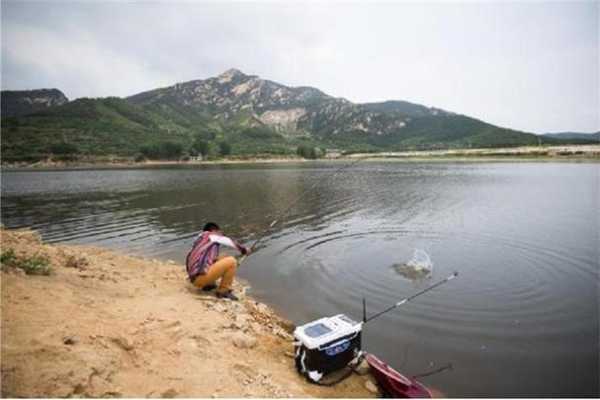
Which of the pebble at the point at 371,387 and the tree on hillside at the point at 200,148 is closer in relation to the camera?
the pebble at the point at 371,387

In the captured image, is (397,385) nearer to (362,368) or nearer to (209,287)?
(362,368)

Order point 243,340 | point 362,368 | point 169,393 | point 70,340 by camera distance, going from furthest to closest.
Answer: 1. point 243,340
2. point 362,368
3. point 70,340
4. point 169,393

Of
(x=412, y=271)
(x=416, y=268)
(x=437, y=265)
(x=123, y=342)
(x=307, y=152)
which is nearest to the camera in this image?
(x=123, y=342)

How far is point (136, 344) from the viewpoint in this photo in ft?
16.9

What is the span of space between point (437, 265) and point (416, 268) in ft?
3.20

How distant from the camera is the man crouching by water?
746 cm

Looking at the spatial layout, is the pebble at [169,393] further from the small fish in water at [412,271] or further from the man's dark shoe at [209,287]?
the small fish in water at [412,271]

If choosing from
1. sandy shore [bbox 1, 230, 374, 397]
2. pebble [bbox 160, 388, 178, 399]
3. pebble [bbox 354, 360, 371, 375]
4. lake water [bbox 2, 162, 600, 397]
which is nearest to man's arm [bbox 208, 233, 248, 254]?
sandy shore [bbox 1, 230, 374, 397]

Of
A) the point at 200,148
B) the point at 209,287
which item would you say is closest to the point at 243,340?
the point at 209,287

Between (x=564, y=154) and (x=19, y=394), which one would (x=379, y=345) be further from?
(x=564, y=154)

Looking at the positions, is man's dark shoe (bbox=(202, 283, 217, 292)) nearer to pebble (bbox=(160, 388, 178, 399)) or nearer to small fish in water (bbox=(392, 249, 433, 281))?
pebble (bbox=(160, 388, 178, 399))

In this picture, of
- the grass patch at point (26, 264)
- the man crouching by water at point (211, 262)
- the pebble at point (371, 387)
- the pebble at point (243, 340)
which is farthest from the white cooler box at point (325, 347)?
the grass patch at point (26, 264)

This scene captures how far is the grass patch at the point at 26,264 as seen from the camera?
700cm

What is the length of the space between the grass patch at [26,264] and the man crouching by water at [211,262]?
3.25m
